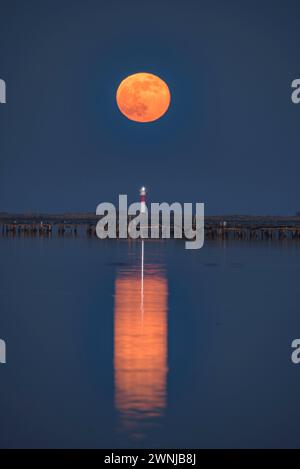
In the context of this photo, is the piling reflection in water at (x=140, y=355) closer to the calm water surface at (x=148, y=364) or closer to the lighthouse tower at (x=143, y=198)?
the calm water surface at (x=148, y=364)

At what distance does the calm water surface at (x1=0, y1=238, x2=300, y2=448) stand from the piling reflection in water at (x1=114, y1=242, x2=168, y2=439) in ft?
0.06

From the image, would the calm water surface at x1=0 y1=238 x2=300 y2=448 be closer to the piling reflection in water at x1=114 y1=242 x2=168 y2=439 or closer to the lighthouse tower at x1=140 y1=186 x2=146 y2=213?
the piling reflection in water at x1=114 y1=242 x2=168 y2=439

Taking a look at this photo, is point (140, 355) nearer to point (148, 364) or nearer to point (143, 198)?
point (148, 364)

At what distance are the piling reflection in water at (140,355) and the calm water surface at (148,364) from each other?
0.06ft

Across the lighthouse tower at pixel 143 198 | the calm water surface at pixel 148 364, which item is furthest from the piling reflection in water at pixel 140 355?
the lighthouse tower at pixel 143 198

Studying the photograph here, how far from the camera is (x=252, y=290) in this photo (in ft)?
69.6

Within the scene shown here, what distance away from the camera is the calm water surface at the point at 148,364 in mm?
8203

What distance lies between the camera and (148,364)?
11.1 metres

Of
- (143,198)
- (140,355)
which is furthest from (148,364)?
(143,198)

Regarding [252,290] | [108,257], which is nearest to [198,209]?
[108,257]

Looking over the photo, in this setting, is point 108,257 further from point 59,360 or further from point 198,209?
point 198,209

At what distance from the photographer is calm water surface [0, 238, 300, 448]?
8.20 meters

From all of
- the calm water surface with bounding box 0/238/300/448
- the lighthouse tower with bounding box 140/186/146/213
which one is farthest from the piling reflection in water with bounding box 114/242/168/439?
the lighthouse tower with bounding box 140/186/146/213

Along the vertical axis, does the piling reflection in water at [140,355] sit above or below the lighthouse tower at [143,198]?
below
